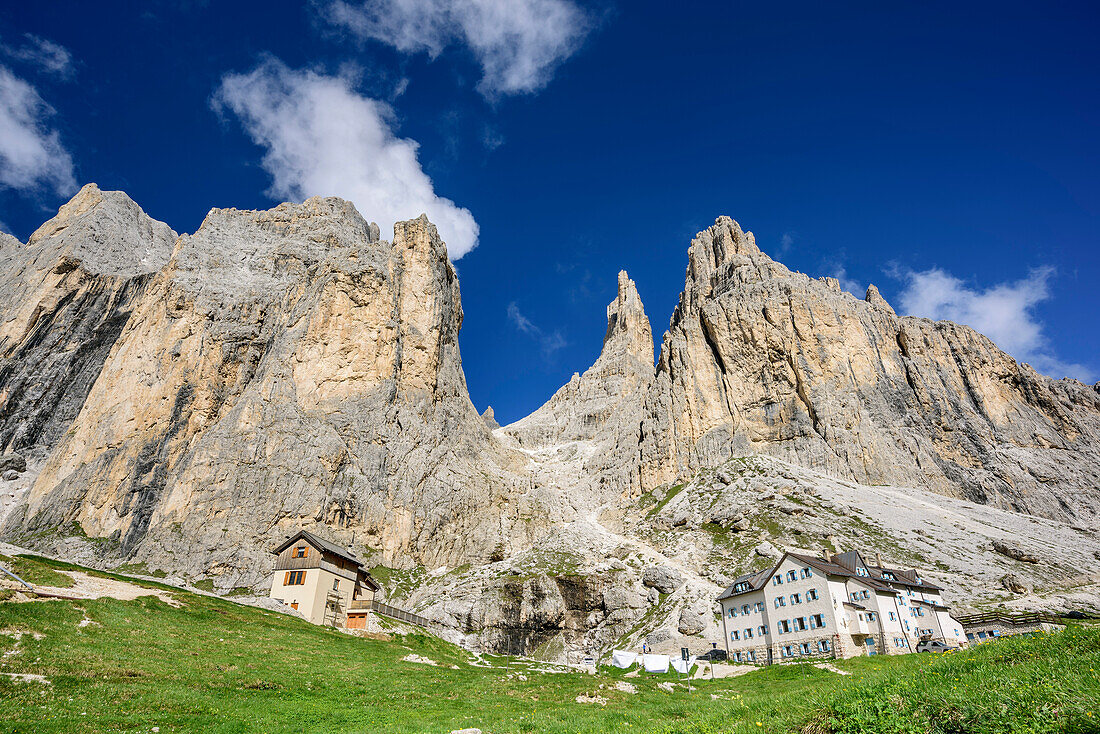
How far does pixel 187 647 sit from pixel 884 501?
106614mm

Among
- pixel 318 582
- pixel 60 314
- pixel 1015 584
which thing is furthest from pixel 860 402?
pixel 60 314

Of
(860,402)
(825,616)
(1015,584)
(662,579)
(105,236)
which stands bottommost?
(825,616)

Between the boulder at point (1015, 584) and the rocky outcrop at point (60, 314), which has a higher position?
the rocky outcrop at point (60, 314)

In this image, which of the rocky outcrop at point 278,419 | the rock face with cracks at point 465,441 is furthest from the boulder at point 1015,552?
the rocky outcrop at point 278,419

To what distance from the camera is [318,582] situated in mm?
52125

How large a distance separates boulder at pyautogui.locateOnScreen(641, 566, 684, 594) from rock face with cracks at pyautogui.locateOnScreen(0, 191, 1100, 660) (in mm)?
420

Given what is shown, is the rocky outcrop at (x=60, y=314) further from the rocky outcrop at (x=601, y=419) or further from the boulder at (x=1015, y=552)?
the boulder at (x=1015, y=552)

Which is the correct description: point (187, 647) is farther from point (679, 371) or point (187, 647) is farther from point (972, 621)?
point (679, 371)

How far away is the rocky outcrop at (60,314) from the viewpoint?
116062mm

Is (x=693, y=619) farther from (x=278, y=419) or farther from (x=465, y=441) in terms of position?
(x=278, y=419)

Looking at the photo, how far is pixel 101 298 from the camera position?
13100 centimetres

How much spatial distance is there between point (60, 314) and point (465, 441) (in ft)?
316

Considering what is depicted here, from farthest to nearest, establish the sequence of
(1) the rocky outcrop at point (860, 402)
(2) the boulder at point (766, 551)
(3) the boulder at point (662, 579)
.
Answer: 1. (1) the rocky outcrop at point (860, 402)
2. (2) the boulder at point (766, 551)
3. (3) the boulder at point (662, 579)

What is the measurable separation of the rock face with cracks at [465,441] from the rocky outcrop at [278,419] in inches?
18.4
